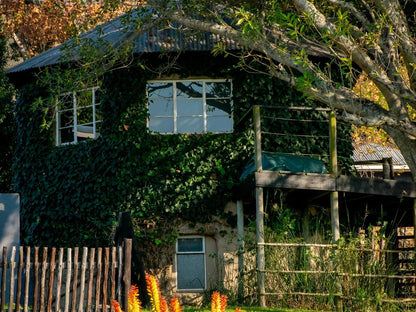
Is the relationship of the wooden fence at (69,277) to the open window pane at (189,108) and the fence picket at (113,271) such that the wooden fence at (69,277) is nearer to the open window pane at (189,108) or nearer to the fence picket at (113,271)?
the fence picket at (113,271)

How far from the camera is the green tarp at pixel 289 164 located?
1466 cm

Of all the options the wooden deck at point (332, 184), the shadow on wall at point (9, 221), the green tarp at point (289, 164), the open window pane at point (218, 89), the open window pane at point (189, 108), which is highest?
the open window pane at point (218, 89)

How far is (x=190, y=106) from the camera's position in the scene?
54.7 ft

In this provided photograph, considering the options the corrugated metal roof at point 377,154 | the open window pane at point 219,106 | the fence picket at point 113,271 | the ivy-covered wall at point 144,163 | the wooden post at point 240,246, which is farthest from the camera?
the corrugated metal roof at point 377,154

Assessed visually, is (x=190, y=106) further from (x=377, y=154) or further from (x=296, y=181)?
(x=377, y=154)

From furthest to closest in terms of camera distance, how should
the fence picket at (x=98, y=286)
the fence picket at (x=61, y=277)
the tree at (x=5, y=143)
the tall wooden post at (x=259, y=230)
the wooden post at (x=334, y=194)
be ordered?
the tree at (x=5, y=143) < the wooden post at (x=334, y=194) < the tall wooden post at (x=259, y=230) < the fence picket at (x=98, y=286) < the fence picket at (x=61, y=277)

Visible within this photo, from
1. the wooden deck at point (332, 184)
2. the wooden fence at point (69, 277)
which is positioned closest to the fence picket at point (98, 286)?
the wooden fence at point (69, 277)

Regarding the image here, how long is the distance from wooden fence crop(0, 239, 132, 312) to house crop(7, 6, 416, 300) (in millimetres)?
5475

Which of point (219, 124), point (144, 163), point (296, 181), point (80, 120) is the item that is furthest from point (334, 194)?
point (80, 120)

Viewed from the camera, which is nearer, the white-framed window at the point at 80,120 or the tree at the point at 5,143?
the white-framed window at the point at 80,120

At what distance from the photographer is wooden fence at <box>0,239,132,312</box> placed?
9.90 metres

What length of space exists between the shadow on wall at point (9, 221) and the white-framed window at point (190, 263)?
3.92 meters

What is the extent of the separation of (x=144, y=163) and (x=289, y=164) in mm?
→ 3446

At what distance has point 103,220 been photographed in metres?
16.3
